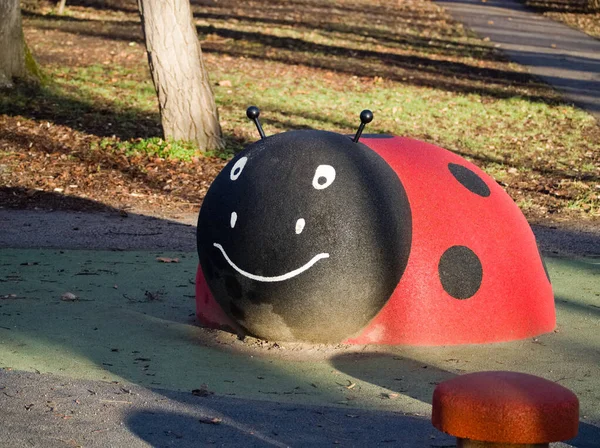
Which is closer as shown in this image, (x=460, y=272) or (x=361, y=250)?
(x=361, y=250)

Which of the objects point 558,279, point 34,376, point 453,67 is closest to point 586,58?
point 453,67

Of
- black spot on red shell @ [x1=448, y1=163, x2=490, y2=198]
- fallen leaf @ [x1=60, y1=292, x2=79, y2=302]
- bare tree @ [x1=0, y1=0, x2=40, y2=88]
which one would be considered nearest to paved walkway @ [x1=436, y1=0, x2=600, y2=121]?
bare tree @ [x1=0, y1=0, x2=40, y2=88]

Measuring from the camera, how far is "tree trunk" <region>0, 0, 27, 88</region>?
52.9ft

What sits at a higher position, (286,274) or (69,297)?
(286,274)

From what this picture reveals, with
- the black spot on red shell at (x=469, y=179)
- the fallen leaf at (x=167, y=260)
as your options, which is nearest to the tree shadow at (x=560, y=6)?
the fallen leaf at (x=167, y=260)

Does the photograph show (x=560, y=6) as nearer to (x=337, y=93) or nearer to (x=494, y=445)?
(x=337, y=93)

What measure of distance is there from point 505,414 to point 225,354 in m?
3.07

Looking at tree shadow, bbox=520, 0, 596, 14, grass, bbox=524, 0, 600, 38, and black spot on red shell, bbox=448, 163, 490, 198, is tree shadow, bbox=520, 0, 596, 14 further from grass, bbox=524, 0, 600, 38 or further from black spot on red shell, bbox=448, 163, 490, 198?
black spot on red shell, bbox=448, 163, 490, 198

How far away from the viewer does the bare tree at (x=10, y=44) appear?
52.9 feet

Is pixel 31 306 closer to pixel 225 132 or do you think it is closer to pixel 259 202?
pixel 259 202

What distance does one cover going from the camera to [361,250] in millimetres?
6141

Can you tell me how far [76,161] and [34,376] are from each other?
7546mm

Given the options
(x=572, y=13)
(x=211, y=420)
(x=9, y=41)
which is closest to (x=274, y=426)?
(x=211, y=420)

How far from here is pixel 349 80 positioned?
20359 mm
